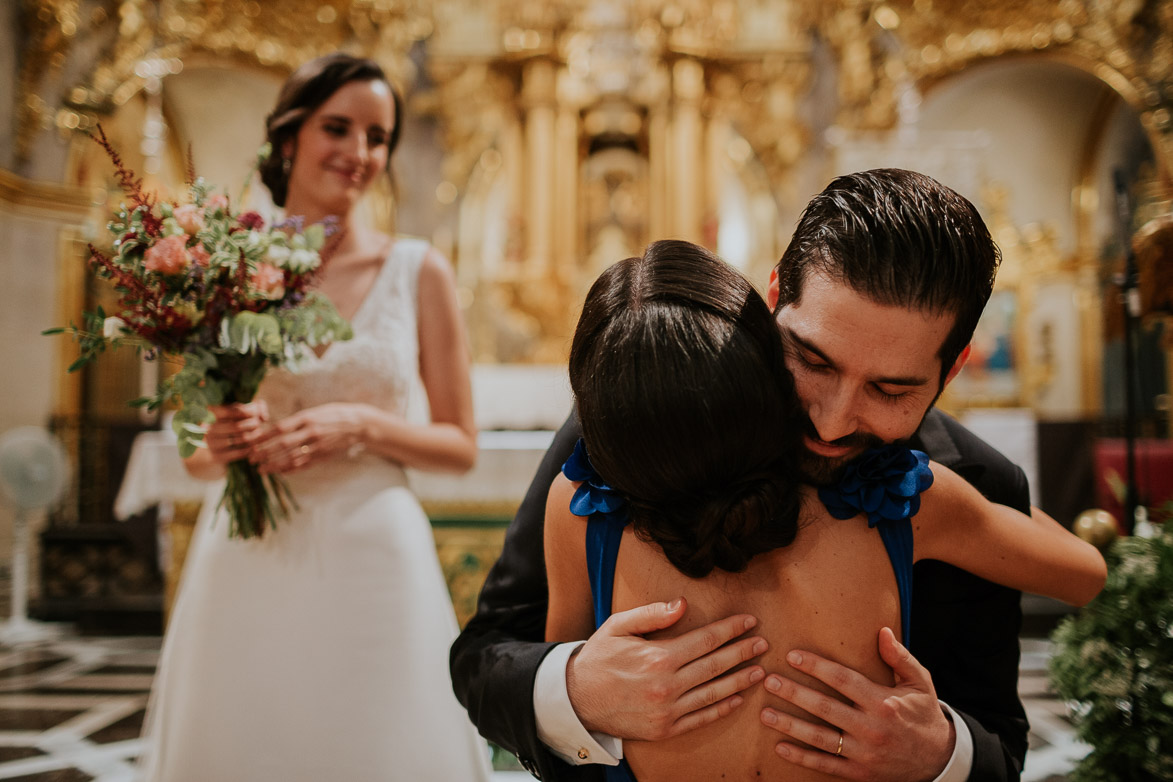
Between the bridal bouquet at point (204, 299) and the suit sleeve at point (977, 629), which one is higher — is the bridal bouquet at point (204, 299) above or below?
above

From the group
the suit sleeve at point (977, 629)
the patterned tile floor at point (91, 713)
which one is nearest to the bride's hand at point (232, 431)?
the suit sleeve at point (977, 629)

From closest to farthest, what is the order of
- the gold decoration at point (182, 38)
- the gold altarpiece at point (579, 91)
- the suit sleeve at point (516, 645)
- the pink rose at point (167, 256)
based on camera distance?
the suit sleeve at point (516, 645) → the pink rose at point (167, 256) → the gold decoration at point (182, 38) → the gold altarpiece at point (579, 91)

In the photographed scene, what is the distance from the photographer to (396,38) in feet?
27.8

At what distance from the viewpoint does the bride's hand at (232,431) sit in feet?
6.08

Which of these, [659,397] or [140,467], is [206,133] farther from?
[659,397]

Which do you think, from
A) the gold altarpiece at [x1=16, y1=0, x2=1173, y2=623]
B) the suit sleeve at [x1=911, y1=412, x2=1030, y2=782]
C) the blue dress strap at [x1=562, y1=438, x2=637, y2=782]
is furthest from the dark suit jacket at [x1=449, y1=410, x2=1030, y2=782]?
the gold altarpiece at [x1=16, y1=0, x2=1173, y2=623]

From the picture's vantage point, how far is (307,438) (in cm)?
194

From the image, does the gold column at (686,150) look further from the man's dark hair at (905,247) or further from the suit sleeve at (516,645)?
the man's dark hair at (905,247)

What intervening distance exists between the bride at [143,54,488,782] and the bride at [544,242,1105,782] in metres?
0.95

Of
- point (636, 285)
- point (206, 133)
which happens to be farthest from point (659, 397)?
point (206, 133)

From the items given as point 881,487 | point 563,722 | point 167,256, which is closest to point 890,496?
point 881,487

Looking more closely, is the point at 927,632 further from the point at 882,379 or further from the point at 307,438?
the point at 307,438

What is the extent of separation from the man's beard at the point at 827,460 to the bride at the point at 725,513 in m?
0.02

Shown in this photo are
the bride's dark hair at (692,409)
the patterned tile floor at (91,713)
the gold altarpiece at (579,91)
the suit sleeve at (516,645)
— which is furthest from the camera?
the gold altarpiece at (579,91)
